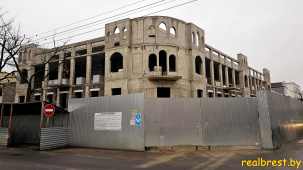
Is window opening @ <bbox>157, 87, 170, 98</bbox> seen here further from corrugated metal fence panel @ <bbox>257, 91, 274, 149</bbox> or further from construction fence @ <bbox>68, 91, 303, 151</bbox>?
corrugated metal fence panel @ <bbox>257, 91, 274, 149</bbox>

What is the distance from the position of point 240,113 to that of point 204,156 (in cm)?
401

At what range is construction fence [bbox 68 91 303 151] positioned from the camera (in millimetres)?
11086

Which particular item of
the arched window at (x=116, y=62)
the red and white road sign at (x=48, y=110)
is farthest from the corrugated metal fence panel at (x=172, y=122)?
the arched window at (x=116, y=62)

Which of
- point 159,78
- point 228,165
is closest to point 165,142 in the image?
point 228,165

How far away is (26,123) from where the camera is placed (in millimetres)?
16172

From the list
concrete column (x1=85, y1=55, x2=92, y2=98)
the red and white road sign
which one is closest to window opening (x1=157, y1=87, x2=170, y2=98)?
concrete column (x1=85, y1=55, x2=92, y2=98)

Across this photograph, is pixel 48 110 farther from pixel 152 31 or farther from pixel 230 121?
pixel 152 31

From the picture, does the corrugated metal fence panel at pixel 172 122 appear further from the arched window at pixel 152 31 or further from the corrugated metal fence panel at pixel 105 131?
the arched window at pixel 152 31

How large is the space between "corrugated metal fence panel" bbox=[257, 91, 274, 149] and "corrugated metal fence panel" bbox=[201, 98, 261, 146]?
0.22m

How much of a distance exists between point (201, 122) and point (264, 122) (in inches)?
145

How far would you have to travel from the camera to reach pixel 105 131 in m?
12.3

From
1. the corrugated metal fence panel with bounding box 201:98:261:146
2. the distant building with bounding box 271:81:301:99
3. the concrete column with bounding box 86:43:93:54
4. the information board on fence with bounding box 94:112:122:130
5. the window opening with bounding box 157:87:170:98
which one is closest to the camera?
the corrugated metal fence panel with bounding box 201:98:261:146

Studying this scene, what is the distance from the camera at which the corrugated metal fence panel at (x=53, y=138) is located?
39.0 ft
